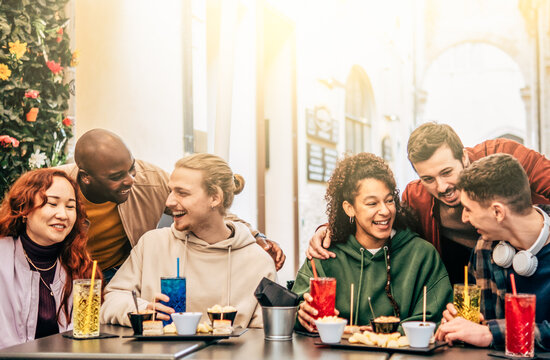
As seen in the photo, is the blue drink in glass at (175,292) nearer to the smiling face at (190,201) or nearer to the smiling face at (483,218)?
the smiling face at (190,201)

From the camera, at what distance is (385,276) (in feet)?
8.84

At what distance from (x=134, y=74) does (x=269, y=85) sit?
3316mm

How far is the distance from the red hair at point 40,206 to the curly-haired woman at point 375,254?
2.87 feet

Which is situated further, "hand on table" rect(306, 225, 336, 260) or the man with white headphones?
"hand on table" rect(306, 225, 336, 260)

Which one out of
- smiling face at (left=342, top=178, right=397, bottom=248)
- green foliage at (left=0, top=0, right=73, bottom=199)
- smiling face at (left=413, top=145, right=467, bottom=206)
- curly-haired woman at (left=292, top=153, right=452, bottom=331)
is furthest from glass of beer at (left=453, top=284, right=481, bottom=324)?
green foliage at (left=0, top=0, right=73, bottom=199)

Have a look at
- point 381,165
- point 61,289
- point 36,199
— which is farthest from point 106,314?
point 381,165

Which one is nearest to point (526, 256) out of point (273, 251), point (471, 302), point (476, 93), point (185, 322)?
point (471, 302)

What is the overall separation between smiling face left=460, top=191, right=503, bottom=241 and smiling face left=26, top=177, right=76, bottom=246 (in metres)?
1.49

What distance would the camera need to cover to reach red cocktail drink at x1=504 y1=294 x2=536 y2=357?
1.92 m

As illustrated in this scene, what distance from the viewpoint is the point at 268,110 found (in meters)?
8.41

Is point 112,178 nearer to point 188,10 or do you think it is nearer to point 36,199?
point 36,199

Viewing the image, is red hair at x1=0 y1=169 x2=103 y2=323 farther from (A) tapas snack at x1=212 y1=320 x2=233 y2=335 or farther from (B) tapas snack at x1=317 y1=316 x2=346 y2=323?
(B) tapas snack at x1=317 y1=316 x2=346 y2=323

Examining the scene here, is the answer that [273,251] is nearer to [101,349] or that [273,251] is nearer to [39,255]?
[39,255]

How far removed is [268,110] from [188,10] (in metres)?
2.75
